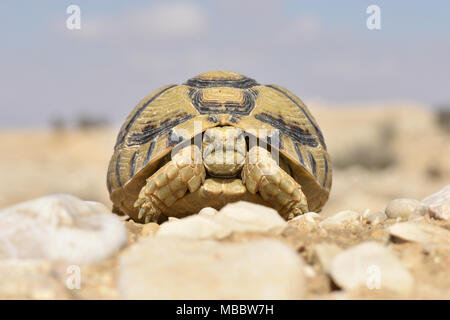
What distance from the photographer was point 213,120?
4535 mm

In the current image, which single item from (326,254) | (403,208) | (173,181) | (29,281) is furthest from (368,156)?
(29,281)

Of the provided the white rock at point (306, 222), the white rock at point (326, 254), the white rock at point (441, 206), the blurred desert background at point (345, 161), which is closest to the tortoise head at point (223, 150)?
the white rock at point (306, 222)

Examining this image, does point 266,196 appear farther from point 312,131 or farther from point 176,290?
point 176,290

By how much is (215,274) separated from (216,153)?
6.82ft

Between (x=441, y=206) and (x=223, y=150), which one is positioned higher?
(x=223, y=150)

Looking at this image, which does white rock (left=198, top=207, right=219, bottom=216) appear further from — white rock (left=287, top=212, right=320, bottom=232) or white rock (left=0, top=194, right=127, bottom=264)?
white rock (left=0, top=194, right=127, bottom=264)

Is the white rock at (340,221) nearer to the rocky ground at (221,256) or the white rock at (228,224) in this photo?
the rocky ground at (221,256)

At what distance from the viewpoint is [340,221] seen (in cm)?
391

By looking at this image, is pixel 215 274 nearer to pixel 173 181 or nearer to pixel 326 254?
pixel 326 254

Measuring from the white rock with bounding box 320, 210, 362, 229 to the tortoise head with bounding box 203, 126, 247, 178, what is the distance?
2.92 feet

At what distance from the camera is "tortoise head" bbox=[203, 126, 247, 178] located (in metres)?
4.44

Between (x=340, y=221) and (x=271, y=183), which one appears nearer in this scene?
(x=340, y=221)

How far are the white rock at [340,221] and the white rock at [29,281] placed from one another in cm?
189
